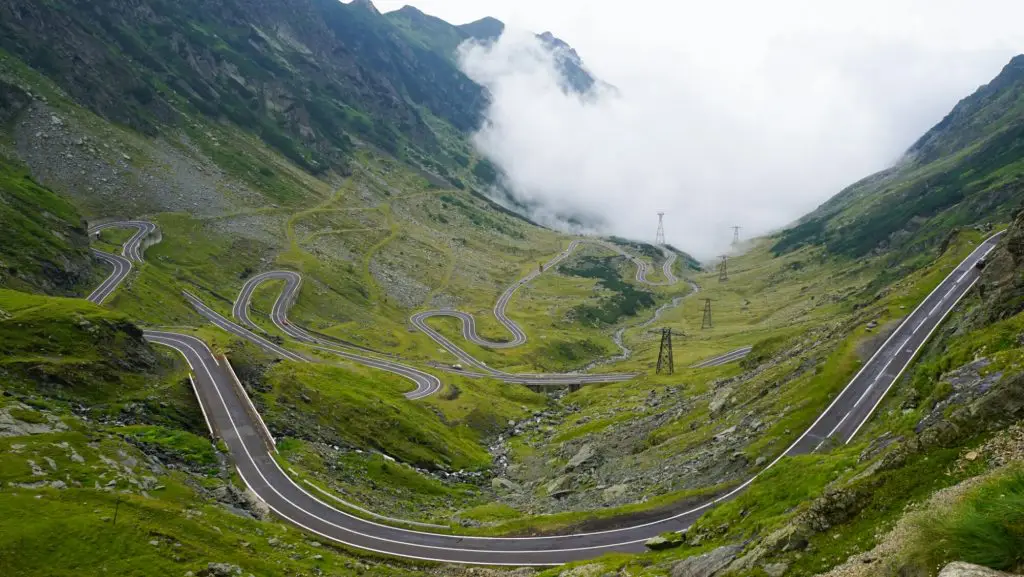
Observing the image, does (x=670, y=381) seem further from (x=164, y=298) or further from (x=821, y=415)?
(x=164, y=298)

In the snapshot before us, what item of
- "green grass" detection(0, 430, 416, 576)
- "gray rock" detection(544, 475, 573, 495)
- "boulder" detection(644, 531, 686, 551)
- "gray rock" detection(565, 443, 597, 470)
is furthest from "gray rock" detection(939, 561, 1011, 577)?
"gray rock" detection(565, 443, 597, 470)

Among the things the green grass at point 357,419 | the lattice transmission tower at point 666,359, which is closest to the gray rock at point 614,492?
the green grass at point 357,419

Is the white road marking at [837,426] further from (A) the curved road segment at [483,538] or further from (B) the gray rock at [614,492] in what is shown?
(B) the gray rock at [614,492]

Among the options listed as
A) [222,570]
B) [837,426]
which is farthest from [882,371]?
[222,570]

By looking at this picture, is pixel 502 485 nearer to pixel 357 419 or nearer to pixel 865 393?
pixel 357 419

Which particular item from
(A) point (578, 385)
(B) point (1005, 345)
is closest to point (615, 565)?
(B) point (1005, 345)

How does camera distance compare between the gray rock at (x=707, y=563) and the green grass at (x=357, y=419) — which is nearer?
the gray rock at (x=707, y=563)
